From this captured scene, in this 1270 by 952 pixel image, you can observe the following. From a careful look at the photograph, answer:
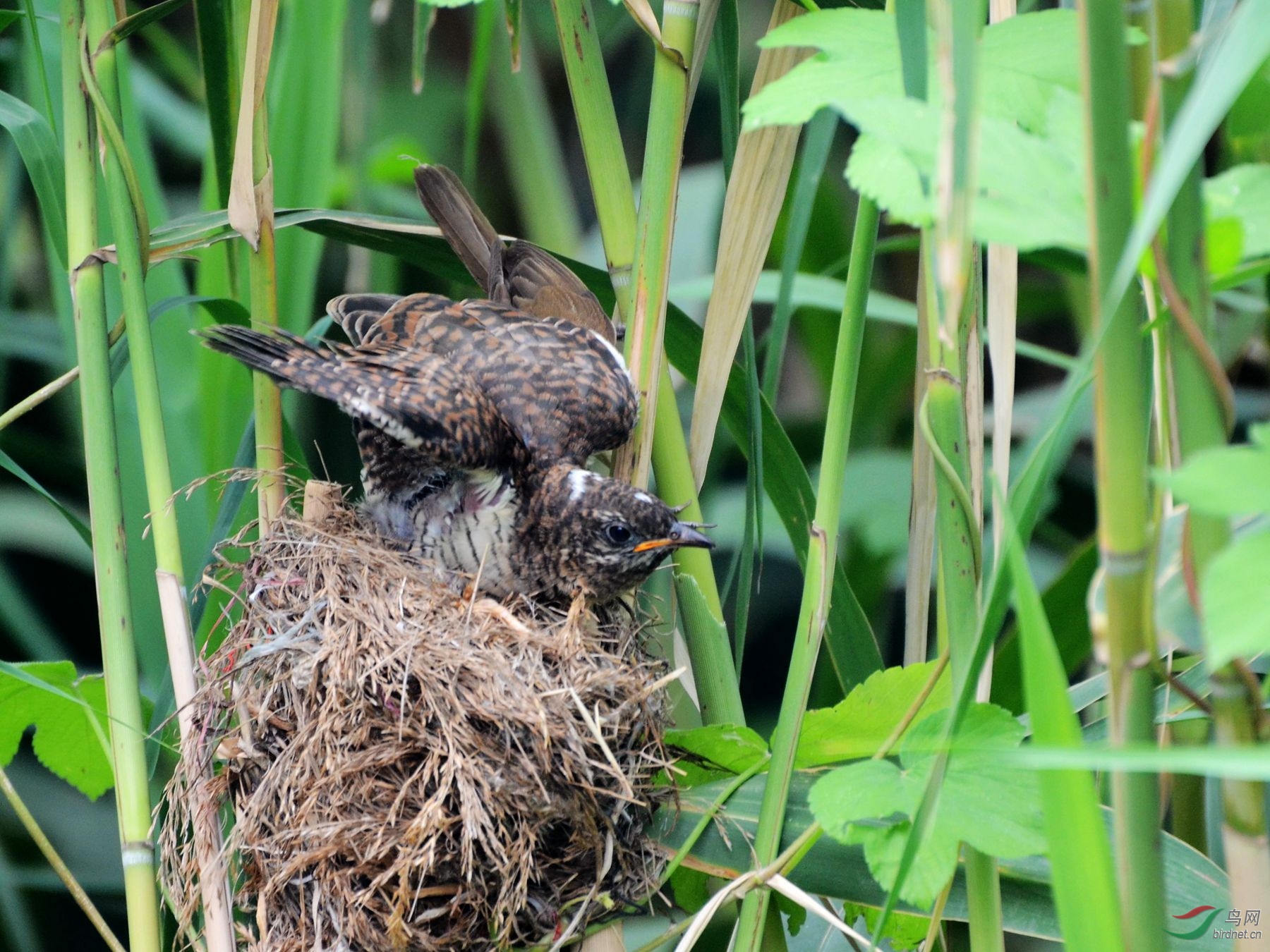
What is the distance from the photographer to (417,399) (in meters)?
1.90

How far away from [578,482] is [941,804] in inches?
45.7

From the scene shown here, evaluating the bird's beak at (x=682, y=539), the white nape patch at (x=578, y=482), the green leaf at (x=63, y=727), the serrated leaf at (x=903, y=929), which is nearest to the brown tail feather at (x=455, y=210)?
the white nape patch at (x=578, y=482)

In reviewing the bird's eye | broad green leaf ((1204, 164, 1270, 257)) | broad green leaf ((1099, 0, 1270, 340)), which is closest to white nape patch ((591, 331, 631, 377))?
Result: the bird's eye

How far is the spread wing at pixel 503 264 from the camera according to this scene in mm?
2127

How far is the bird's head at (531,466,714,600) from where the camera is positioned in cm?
181

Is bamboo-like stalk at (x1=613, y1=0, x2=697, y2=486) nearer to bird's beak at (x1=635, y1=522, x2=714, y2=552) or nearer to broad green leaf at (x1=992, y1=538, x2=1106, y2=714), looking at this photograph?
bird's beak at (x1=635, y1=522, x2=714, y2=552)

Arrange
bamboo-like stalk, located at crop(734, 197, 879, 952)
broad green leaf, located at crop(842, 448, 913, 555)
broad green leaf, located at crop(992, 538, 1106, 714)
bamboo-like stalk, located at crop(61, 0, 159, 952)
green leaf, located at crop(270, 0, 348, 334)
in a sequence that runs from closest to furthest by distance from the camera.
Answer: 1. bamboo-like stalk, located at crop(734, 197, 879, 952)
2. bamboo-like stalk, located at crop(61, 0, 159, 952)
3. broad green leaf, located at crop(992, 538, 1106, 714)
4. green leaf, located at crop(270, 0, 348, 334)
5. broad green leaf, located at crop(842, 448, 913, 555)

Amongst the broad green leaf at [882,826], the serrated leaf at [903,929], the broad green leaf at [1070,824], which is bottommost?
the serrated leaf at [903,929]

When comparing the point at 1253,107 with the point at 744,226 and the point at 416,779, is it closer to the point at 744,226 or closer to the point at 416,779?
the point at 744,226

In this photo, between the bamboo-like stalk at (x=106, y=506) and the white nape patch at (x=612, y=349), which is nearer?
the bamboo-like stalk at (x=106, y=506)

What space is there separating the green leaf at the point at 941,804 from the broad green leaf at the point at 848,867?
0.22m

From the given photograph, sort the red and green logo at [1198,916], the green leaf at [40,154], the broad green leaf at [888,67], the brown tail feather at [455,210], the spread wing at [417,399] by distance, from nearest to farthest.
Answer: the broad green leaf at [888,67]
the red and green logo at [1198,916]
the green leaf at [40,154]
the spread wing at [417,399]
the brown tail feather at [455,210]

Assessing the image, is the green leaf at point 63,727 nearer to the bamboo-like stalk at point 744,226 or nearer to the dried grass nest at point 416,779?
the dried grass nest at point 416,779

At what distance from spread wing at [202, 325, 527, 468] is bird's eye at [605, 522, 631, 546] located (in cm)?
29
